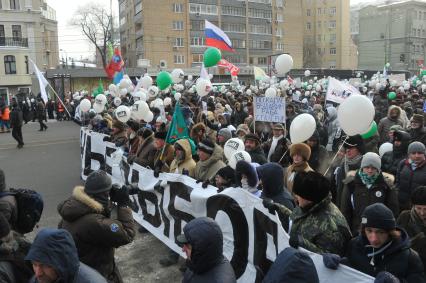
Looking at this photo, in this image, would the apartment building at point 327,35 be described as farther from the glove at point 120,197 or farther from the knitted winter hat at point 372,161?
the glove at point 120,197

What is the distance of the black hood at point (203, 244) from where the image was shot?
95.9 inches

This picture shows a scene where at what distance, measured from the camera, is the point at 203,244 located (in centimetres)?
243

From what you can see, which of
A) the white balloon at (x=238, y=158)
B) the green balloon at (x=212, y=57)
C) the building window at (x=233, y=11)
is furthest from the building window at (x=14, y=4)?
the white balloon at (x=238, y=158)

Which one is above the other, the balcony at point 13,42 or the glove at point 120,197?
the balcony at point 13,42

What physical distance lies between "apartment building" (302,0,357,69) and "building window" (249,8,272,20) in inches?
801

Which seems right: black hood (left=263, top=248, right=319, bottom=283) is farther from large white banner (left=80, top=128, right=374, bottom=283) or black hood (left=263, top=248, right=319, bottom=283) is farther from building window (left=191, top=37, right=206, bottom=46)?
building window (left=191, top=37, right=206, bottom=46)

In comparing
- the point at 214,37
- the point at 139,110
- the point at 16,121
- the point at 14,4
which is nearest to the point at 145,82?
the point at 214,37

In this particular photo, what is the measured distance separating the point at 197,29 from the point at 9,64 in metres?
30.6

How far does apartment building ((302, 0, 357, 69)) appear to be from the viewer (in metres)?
96.1

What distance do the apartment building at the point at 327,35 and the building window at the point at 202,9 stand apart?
32.3 meters

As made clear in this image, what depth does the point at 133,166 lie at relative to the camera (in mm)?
6809

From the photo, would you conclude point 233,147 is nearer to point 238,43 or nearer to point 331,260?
point 331,260

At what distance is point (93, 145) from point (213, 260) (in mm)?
7299

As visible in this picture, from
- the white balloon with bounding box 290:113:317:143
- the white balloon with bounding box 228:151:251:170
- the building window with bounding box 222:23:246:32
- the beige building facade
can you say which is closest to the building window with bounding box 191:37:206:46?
the building window with bounding box 222:23:246:32
